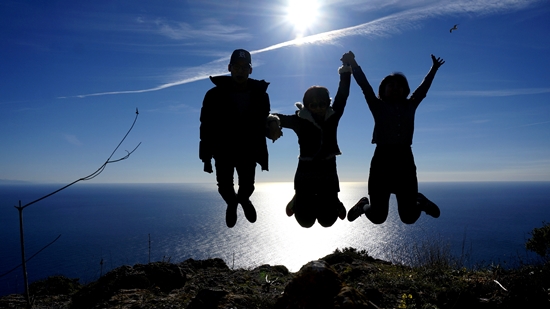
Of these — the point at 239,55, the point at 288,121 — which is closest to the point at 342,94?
the point at 288,121

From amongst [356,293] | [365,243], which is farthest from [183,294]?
[365,243]

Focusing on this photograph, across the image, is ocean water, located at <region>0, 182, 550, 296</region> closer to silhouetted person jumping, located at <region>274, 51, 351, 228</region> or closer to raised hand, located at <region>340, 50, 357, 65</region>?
silhouetted person jumping, located at <region>274, 51, 351, 228</region>

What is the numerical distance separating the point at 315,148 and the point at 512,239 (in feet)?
400

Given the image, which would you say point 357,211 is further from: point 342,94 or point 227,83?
point 227,83

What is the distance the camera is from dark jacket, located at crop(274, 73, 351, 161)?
477cm

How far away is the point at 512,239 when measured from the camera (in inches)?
3880

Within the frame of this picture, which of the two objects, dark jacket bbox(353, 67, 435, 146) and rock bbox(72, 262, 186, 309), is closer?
dark jacket bbox(353, 67, 435, 146)

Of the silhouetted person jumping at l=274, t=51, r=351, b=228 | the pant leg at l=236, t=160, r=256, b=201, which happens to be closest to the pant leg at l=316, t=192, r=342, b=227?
the silhouetted person jumping at l=274, t=51, r=351, b=228

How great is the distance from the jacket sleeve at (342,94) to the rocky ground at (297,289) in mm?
2279

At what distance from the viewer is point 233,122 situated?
4773 mm

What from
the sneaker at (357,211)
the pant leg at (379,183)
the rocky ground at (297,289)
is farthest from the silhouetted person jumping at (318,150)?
the rocky ground at (297,289)

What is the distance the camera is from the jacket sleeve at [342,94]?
4.90 metres

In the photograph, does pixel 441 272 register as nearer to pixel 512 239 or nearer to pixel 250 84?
pixel 250 84

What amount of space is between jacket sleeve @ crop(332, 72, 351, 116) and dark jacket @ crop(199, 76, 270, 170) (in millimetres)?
1069
